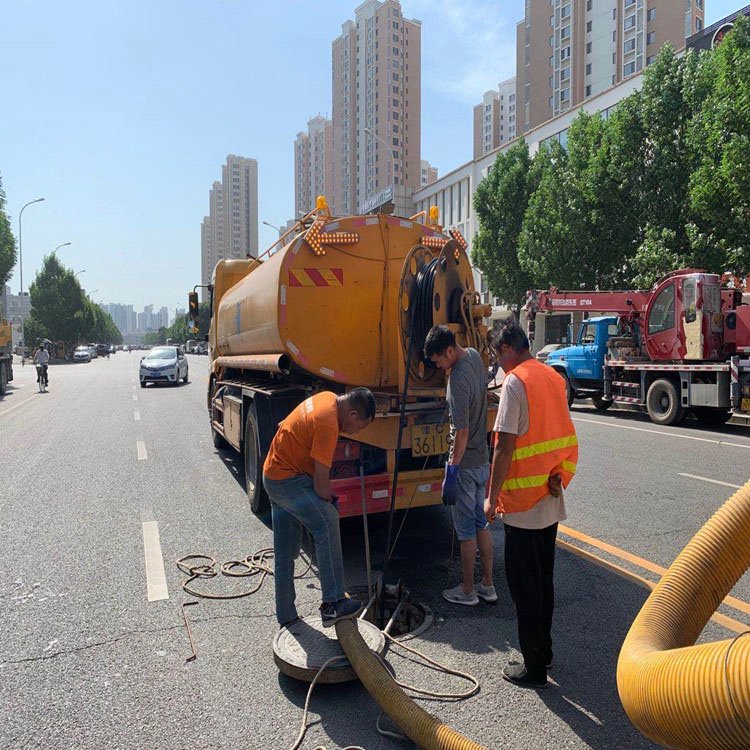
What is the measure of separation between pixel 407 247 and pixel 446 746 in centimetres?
416

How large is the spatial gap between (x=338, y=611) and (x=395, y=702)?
84 centimetres

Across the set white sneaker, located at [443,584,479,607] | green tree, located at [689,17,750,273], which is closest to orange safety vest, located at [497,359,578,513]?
white sneaker, located at [443,584,479,607]

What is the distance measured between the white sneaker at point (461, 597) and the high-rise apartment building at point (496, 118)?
389 feet

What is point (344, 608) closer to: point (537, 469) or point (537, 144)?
point (537, 469)

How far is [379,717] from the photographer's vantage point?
115 inches

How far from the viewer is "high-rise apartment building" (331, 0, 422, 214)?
10188 centimetres

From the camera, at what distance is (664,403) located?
45.1ft

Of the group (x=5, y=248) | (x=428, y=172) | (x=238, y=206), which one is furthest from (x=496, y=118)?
(x=5, y=248)

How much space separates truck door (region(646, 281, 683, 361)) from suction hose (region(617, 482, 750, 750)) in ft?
40.0

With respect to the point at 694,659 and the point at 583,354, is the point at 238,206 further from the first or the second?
the point at 694,659

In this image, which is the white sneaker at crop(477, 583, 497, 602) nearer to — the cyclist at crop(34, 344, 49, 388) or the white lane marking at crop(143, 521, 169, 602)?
the white lane marking at crop(143, 521, 169, 602)

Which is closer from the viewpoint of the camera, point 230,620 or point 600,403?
point 230,620

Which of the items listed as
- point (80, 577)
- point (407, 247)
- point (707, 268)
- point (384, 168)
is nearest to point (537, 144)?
point (707, 268)

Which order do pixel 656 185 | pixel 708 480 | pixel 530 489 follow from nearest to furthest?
pixel 530 489 < pixel 708 480 < pixel 656 185
